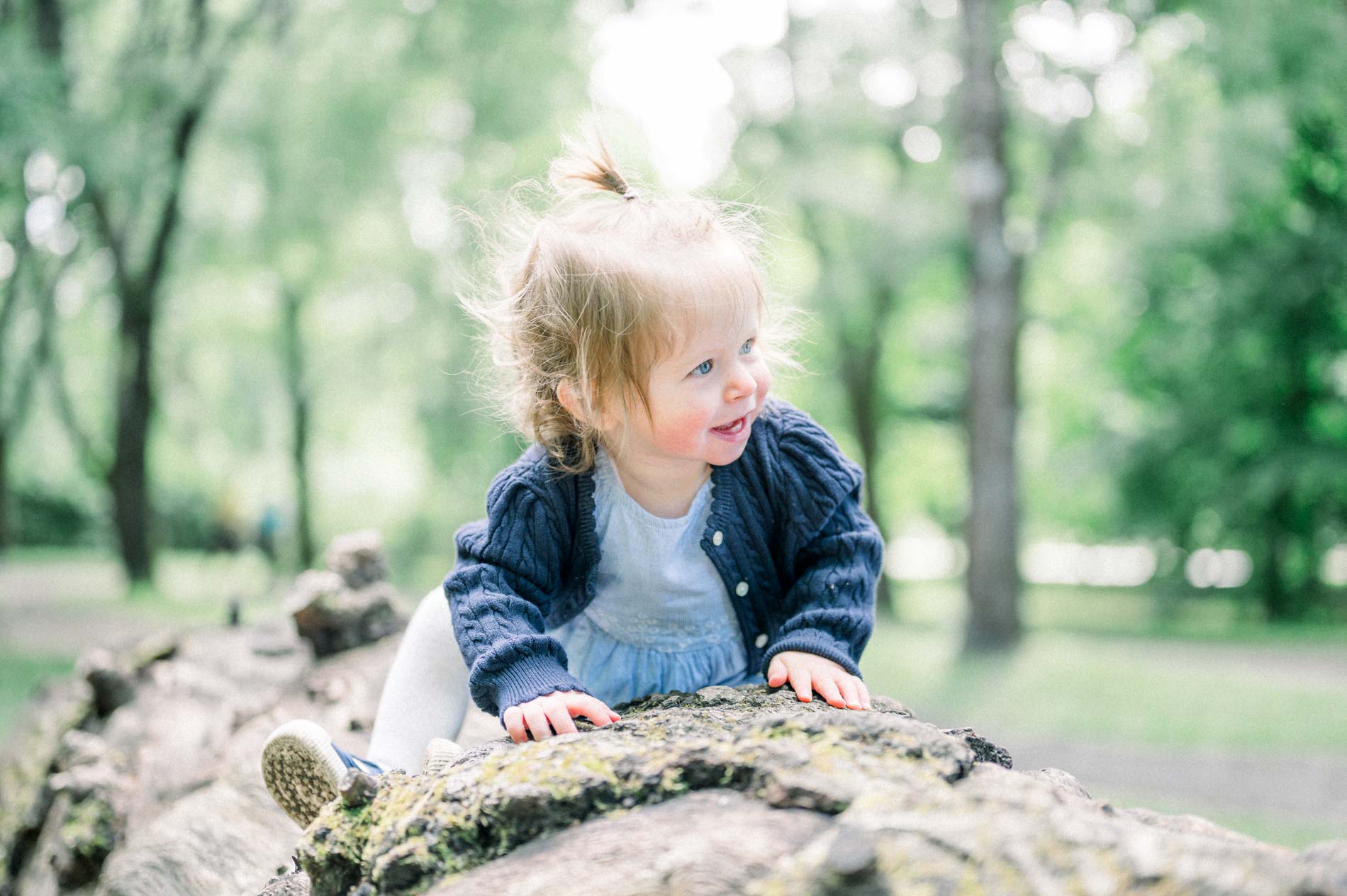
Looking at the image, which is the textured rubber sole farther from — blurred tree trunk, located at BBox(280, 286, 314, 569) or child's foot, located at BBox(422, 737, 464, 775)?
blurred tree trunk, located at BBox(280, 286, 314, 569)

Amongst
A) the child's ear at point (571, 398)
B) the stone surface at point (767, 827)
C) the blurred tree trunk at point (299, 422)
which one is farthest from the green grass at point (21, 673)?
the blurred tree trunk at point (299, 422)

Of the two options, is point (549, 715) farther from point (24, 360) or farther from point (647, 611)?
point (24, 360)

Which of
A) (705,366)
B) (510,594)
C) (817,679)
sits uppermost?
(705,366)

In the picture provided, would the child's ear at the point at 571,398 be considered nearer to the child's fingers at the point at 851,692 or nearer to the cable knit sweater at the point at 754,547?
the cable knit sweater at the point at 754,547

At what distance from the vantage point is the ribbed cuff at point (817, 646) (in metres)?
2.25

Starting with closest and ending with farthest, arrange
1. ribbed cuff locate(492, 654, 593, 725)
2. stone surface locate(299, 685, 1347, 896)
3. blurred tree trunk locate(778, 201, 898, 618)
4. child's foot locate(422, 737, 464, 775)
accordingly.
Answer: stone surface locate(299, 685, 1347, 896) → child's foot locate(422, 737, 464, 775) → ribbed cuff locate(492, 654, 593, 725) → blurred tree trunk locate(778, 201, 898, 618)

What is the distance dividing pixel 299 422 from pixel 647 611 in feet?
60.4

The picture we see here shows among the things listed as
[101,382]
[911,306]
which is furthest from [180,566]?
[911,306]

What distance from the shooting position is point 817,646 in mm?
2254

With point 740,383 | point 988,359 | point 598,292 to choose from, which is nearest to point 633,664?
point 740,383

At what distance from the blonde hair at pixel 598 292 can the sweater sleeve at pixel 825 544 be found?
0.26 metres

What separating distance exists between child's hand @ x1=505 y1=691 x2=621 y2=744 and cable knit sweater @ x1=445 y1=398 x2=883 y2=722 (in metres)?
0.21

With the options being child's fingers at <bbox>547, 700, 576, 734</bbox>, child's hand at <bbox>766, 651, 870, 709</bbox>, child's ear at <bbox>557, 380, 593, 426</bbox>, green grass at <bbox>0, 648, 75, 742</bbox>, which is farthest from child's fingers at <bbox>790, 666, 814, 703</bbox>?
green grass at <bbox>0, 648, 75, 742</bbox>

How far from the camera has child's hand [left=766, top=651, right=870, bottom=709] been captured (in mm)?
2139
